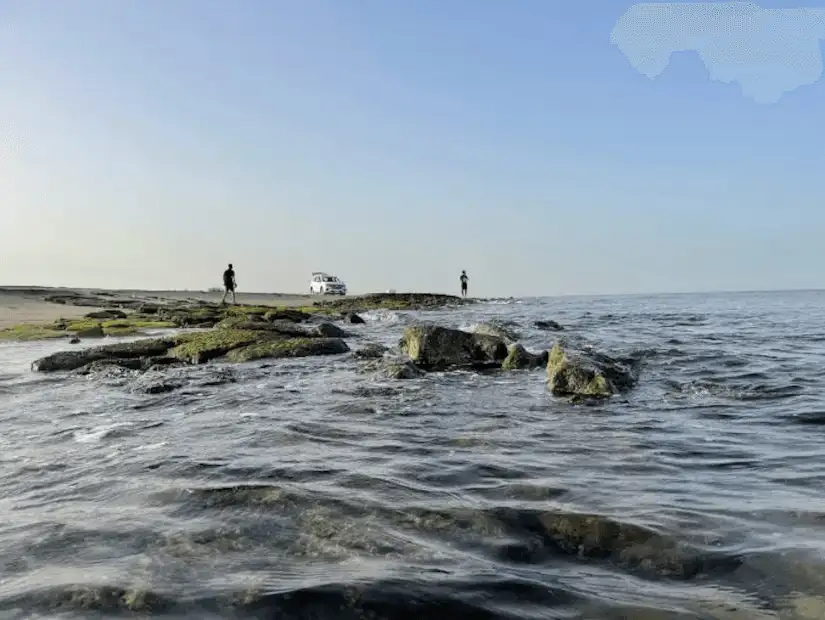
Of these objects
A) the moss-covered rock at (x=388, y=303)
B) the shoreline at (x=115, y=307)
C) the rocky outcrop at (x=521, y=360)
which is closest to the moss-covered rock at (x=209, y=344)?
the rocky outcrop at (x=521, y=360)

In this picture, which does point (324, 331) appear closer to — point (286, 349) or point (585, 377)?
point (286, 349)

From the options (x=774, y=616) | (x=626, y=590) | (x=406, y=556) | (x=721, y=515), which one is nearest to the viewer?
(x=774, y=616)

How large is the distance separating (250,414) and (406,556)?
541 cm

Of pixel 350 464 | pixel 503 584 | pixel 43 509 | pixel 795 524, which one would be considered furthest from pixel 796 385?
pixel 43 509

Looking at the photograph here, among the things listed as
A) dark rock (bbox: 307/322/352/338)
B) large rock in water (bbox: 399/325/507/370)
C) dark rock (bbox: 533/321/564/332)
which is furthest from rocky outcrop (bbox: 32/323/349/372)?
dark rock (bbox: 533/321/564/332)

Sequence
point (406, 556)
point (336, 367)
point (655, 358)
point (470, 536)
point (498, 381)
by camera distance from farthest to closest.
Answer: point (655, 358)
point (336, 367)
point (498, 381)
point (470, 536)
point (406, 556)

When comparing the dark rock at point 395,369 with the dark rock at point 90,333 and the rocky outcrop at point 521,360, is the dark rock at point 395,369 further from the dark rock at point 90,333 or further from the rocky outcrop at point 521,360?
the dark rock at point 90,333

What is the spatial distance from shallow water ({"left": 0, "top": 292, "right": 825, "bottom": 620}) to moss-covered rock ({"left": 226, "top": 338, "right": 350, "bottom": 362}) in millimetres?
5253

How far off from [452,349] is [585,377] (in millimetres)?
4782

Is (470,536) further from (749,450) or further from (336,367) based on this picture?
(336,367)

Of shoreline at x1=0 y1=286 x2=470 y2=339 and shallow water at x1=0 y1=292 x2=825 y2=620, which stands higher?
shoreline at x1=0 y1=286 x2=470 y2=339

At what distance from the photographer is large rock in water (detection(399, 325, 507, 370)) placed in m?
14.9

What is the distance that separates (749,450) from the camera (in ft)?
22.6

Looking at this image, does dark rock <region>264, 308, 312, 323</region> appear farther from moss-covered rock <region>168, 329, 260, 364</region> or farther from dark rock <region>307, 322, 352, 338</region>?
moss-covered rock <region>168, 329, 260, 364</region>
